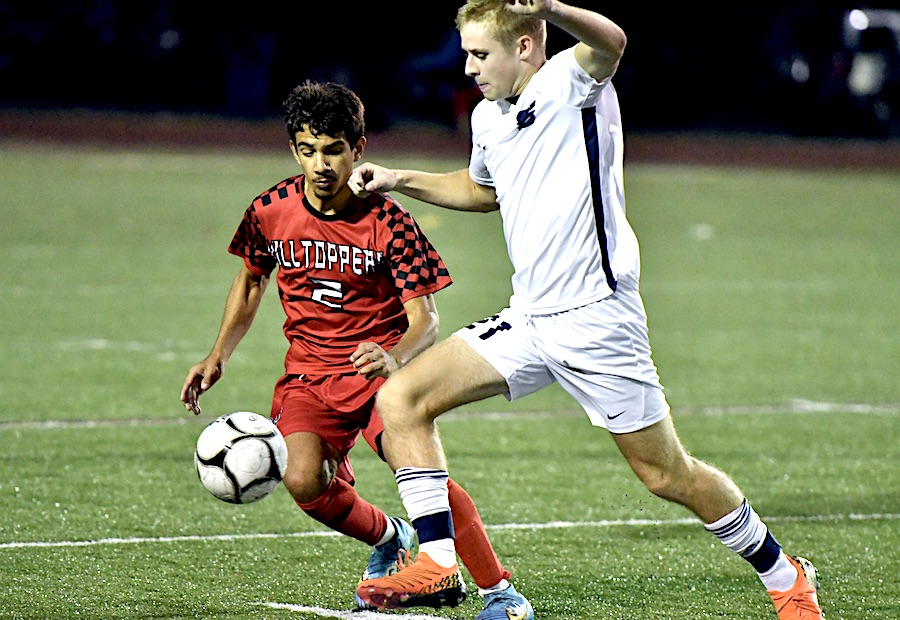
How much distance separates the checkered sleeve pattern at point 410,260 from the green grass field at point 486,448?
1090 mm

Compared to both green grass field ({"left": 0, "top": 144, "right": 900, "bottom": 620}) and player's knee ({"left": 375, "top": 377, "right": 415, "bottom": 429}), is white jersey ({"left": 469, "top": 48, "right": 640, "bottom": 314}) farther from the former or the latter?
green grass field ({"left": 0, "top": 144, "right": 900, "bottom": 620})

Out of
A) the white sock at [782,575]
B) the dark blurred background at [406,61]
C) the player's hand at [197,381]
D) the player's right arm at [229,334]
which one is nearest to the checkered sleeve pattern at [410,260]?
the player's right arm at [229,334]

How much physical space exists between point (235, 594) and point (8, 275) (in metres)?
9.55

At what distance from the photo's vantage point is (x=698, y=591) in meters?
5.04

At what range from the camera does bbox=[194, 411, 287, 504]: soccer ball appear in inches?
182

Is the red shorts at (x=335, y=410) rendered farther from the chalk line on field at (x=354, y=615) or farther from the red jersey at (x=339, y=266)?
the chalk line on field at (x=354, y=615)

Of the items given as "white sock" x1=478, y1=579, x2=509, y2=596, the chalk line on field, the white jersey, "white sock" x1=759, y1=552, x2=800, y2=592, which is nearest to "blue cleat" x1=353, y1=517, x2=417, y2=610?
the chalk line on field

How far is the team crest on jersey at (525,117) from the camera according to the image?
14.2 feet

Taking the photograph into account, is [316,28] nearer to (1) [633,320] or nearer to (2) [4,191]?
(2) [4,191]

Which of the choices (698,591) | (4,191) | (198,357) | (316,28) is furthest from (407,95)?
(698,591)

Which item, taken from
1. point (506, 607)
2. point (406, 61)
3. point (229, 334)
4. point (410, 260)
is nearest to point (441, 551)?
point (506, 607)

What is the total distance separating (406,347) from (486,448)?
9.91 ft

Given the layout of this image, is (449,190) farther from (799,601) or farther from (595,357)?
(799,601)

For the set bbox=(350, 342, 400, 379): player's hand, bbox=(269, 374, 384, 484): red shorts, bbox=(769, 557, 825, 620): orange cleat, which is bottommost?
bbox=(769, 557, 825, 620): orange cleat
